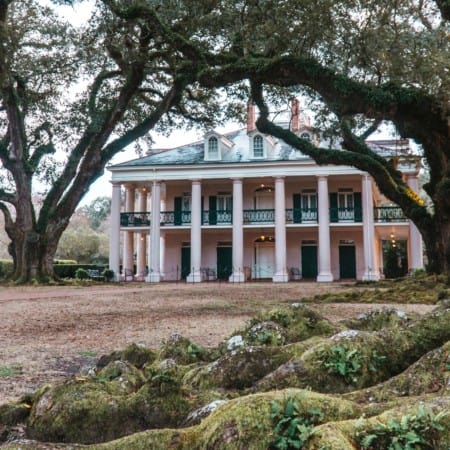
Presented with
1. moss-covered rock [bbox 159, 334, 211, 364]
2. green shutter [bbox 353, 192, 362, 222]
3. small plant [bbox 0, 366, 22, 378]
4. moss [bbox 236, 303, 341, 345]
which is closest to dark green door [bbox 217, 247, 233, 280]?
green shutter [bbox 353, 192, 362, 222]

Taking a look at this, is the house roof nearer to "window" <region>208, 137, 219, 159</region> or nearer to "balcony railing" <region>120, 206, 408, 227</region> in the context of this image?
"window" <region>208, 137, 219, 159</region>

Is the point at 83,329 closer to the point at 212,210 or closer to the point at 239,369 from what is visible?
the point at 239,369

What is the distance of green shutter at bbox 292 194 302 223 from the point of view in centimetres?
2453

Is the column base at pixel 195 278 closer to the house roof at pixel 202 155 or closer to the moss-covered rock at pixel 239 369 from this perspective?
the house roof at pixel 202 155

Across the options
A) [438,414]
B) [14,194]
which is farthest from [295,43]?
[14,194]

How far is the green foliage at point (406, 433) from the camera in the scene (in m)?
1.09

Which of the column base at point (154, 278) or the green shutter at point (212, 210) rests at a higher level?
the green shutter at point (212, 210)

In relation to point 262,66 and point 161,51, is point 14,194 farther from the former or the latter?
point 262,66

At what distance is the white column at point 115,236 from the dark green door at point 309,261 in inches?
407

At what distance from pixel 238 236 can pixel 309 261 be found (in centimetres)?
485

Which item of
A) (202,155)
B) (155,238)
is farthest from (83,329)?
(202,155)

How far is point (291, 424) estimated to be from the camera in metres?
1.20

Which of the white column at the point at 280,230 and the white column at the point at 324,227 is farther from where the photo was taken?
the white column at the point at 280,230

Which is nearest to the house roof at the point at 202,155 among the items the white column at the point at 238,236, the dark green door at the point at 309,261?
the white column at the point at 238,236
